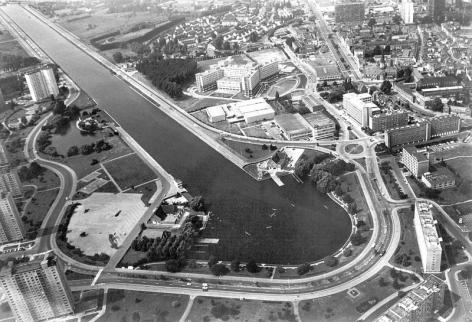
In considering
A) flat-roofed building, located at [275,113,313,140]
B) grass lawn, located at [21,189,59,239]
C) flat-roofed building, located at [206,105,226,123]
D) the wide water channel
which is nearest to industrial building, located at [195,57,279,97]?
flat-roofed building, located at [206,105,226,123]

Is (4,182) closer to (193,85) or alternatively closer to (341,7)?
(193,85)

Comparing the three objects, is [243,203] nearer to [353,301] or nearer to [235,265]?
[235,265]

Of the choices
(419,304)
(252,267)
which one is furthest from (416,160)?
(252,267)

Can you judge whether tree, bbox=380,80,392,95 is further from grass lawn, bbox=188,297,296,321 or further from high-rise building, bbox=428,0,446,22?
grass lawn, bbox=188,297,296,321

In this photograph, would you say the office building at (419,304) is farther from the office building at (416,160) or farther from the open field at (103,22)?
the open field at (103,22)

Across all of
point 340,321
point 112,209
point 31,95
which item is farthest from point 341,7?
point 340,321
